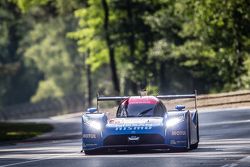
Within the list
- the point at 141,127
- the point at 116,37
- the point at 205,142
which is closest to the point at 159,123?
the point at 141,127

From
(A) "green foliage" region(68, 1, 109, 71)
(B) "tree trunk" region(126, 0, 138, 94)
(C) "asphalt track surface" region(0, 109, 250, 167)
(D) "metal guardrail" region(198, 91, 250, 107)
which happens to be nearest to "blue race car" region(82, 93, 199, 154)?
(C) "asphalt track surface" region(0, 109, 250, 167)

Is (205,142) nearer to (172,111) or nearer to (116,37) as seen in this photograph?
(172,111)

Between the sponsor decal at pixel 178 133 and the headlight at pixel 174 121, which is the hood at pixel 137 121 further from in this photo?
the sponsor decal at pixel 178 133

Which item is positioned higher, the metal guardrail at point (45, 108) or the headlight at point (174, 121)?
the headlight at point (174, 121)

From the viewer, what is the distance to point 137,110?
22906 mm

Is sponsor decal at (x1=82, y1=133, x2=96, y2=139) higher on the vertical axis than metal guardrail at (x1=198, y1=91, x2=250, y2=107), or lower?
higher

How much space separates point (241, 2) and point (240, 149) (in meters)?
37.1

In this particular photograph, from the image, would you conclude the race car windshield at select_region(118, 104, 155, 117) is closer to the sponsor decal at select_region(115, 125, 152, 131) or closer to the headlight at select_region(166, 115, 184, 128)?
the headlight at select_region(166, 115, 184, 128)

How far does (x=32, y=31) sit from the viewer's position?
108 metres

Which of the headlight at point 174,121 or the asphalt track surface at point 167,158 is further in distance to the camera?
the headlight at point 174,121

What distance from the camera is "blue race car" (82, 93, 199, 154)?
2136cm

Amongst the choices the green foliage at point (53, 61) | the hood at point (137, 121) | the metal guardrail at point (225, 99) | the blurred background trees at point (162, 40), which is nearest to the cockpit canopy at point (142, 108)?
the hood at point (137, 121)

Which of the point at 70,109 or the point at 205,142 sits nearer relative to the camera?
the point at 205,142

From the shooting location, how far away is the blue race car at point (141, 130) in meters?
21.4
